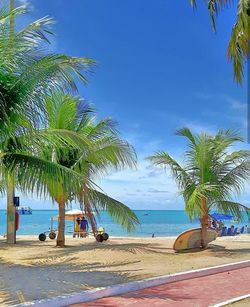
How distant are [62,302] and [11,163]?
12.3ft

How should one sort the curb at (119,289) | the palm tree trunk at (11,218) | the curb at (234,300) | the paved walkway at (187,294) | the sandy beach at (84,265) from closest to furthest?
1. the curb at (119,289)
2. the curb at (234,300)
3. the paved walkway at (187,294)
4. the sandy beach at (84,265)
5. the palm tree trunk at (11,218)

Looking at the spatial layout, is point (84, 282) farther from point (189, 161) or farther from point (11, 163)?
point (189, 161)

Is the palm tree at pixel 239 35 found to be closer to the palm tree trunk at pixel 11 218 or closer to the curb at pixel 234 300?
the curb at pixel 234 300

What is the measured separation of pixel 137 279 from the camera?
9.66m

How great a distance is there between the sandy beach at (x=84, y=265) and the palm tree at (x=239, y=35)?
16.0ft

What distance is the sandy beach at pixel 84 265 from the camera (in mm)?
8805

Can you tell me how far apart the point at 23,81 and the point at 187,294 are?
5308 mm

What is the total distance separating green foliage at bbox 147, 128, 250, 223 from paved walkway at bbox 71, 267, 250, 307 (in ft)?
18.3

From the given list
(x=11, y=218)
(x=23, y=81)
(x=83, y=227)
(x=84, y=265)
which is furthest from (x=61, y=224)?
(x=83, y=227)

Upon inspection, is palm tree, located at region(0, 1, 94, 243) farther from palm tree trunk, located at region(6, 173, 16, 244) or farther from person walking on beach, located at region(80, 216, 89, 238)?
person walking on beach, located at region(80, 216, 89, 238)

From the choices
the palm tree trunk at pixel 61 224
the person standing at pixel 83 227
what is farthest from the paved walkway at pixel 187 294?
the person standing at pixel 83 227

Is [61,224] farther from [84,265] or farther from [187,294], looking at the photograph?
[187,294]

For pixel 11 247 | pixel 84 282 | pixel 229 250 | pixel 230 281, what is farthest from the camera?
pixel 11 247

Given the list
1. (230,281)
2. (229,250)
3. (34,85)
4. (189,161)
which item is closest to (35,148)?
(34,85)
